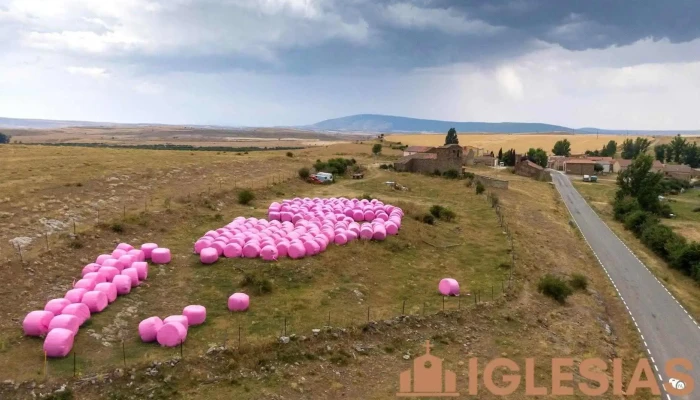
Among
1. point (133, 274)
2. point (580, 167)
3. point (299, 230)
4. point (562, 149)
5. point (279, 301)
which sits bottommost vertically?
point (580, 167)

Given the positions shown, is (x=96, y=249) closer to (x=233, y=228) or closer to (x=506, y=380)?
(x=233, y=228)

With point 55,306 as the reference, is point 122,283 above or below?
below

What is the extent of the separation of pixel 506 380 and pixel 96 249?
24837 millimetres

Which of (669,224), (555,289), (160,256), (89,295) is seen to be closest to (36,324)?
(89,295)

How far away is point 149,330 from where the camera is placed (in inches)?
783

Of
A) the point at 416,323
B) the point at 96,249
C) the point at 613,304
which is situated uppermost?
the point at 96,249

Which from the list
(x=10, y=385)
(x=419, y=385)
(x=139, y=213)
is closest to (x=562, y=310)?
(x=419, y=385)

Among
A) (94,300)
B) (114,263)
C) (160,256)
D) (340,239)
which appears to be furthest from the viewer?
(340,239)

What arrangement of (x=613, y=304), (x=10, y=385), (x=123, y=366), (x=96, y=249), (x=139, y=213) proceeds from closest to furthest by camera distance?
(x=10, y=385) → (x=123, y=366) → (x=96, y=249) → (x=613, y=304) → (x=139, y=213)

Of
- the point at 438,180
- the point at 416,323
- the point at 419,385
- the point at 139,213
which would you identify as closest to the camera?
the point at 419,385

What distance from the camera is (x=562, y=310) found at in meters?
29.9

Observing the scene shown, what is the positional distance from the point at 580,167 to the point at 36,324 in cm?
12765

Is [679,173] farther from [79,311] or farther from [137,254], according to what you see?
[79,311]

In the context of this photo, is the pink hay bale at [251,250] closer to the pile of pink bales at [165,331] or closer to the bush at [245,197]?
the pile of pink bales at [165,331]
